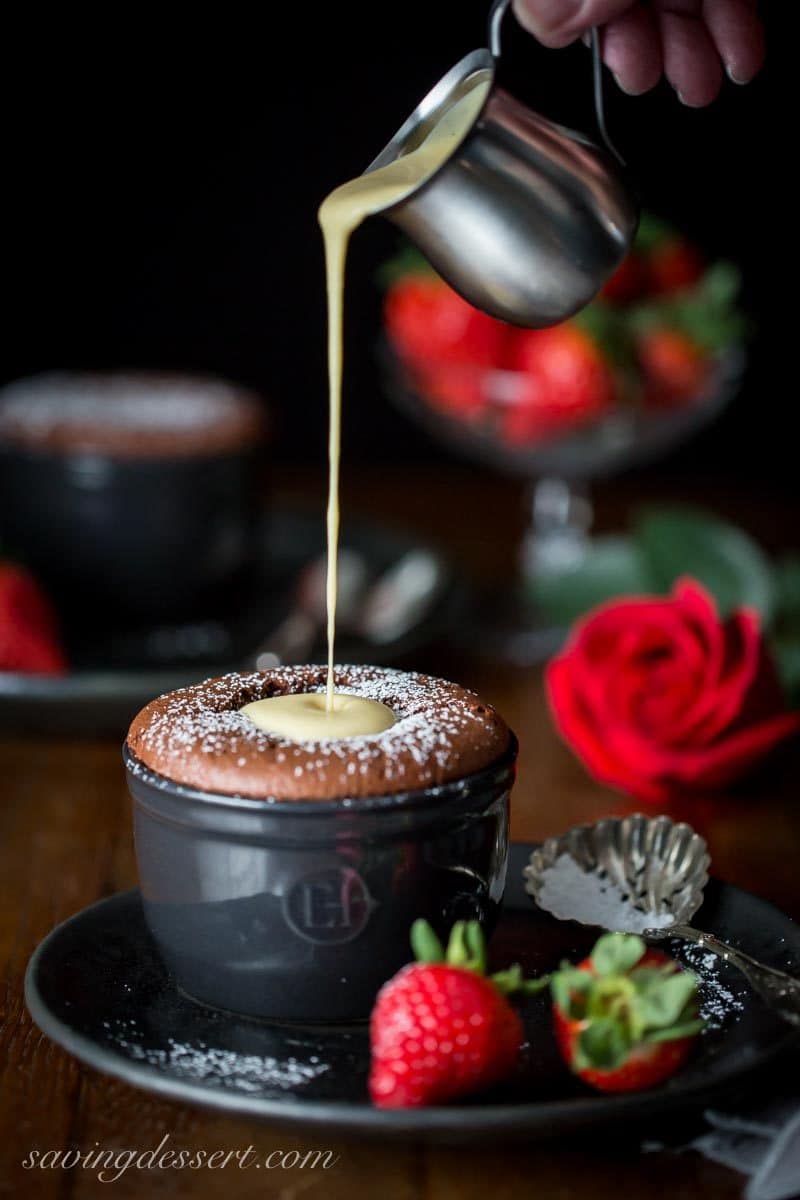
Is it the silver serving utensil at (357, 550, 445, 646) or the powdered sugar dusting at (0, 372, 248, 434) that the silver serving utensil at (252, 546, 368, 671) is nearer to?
the silver serving utensil at (357, 550, 445, 646)

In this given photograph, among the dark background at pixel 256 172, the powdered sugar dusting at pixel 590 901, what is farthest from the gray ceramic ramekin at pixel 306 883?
the dark background at pixel 256 172

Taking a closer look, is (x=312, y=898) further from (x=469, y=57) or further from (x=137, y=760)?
(x=469, y=57)

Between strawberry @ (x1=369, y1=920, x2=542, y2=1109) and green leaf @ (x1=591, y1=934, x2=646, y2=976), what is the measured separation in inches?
1.2

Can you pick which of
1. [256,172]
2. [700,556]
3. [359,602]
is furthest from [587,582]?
[256,172]

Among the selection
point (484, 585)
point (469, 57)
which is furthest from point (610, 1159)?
point (484, 585)

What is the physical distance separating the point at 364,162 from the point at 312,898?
2.16 metres

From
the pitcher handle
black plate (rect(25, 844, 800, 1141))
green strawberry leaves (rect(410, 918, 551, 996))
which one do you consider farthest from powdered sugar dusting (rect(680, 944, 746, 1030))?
the pitcher handle

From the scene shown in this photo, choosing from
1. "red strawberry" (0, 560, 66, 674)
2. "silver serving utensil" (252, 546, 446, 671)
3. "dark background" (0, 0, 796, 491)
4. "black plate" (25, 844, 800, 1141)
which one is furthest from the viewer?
"dark background" (0, 0, 796, 491)

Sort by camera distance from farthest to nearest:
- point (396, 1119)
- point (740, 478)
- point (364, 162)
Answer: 1. point (740, 478)
2. point (364, 162)
3. point (396, 1119)

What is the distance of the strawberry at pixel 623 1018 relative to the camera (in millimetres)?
683

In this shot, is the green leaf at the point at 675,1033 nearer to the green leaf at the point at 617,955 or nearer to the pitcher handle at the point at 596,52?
the green leaf at the point at 617,955

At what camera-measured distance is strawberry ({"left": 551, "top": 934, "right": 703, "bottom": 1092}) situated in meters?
0.68

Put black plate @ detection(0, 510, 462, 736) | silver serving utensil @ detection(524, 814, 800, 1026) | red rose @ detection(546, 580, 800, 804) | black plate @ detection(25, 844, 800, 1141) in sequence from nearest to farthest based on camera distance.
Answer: black plate @ detection(25, 844, 800, 1141) → silver serving utensil @ detection(524, 814, 800, 1026) → red rose @ detection(546, 580, 800, 804) → black plate @ detection(0, 510, 462, 736)

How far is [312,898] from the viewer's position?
29.8 inches
